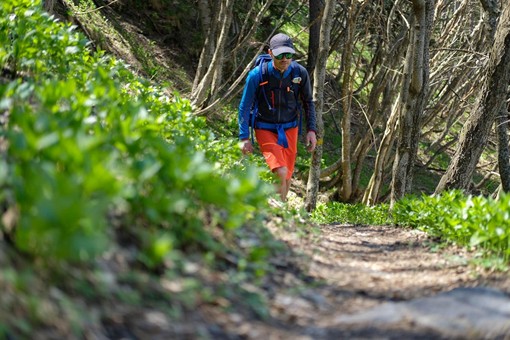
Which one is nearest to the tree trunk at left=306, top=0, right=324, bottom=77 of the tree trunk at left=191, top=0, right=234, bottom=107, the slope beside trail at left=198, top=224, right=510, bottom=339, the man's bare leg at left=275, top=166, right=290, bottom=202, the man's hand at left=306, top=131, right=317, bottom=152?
the tree trunk at left=191, top=0, right=234, bottom=107

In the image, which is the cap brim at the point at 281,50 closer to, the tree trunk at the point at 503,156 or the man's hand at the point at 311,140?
the man's hand at the point at 311,140

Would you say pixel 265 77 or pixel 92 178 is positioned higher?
pixel 265 77

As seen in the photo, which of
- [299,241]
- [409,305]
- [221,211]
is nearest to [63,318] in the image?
Answer: [221,211]

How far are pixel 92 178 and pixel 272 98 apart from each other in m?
5.02

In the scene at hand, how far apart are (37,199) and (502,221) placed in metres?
→ 3.49

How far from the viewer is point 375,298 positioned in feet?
13.3

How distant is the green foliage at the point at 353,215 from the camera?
32.3 feet

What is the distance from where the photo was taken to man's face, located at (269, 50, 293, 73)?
23.7 ft

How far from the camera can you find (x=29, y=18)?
587 centimetres

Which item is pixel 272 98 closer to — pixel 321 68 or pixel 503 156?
pixel 321 68

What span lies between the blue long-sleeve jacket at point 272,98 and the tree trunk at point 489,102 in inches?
81.6

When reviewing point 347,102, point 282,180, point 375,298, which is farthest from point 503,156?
point 375,298

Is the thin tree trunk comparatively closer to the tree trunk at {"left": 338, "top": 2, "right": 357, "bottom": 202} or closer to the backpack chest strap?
the tree trunk at {"left": 338, "top": 2, "right": 357, "bottom": 202}

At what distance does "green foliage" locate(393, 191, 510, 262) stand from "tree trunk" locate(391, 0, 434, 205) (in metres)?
2.31
